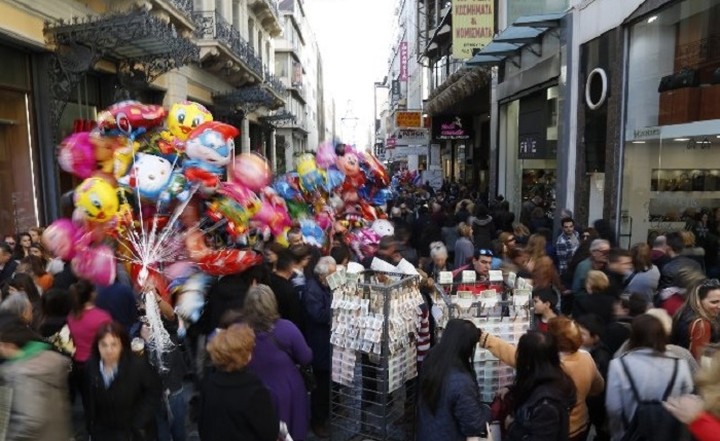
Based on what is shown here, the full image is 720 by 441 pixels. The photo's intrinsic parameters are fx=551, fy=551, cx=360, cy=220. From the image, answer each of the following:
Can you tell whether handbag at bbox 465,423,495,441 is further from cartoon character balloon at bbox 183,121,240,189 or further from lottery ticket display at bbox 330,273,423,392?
cartoon character balloon at bbox 183,121,240,189

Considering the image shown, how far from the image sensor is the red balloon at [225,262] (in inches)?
185

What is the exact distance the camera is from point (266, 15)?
27.6m

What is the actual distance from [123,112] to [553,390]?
4199mm

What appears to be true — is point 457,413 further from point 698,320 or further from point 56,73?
point 56,73

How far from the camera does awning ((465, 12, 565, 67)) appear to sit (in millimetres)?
11523

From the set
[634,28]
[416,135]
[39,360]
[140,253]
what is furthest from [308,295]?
[416,135]

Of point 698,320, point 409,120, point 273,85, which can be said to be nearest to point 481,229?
point 698,320

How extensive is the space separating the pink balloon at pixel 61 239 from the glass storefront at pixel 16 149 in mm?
5478

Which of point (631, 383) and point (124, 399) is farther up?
point (631, 383)

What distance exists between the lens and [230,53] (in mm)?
18406

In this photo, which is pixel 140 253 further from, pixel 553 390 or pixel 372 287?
pixel 553 390

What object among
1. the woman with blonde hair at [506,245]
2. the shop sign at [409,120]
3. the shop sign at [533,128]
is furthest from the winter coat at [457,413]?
the shop sign at [409,120]

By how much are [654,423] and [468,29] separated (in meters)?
12.6

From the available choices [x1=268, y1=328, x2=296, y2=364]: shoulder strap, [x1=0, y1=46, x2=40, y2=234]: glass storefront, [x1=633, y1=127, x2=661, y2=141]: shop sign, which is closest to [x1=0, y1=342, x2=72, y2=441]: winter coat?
[x1=268, y1=328, x2=296, y2=364]: shoulder strap
